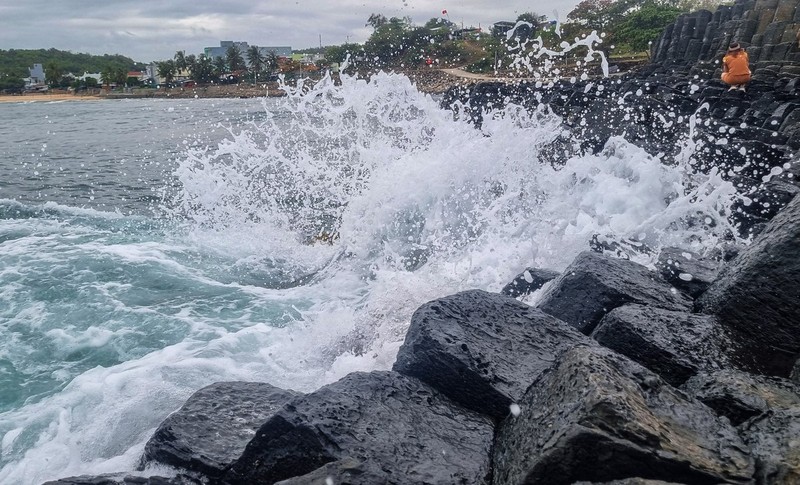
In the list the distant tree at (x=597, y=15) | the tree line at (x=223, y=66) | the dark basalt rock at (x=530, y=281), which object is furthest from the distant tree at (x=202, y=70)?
the dark basalt rock at (x=530, y=281)

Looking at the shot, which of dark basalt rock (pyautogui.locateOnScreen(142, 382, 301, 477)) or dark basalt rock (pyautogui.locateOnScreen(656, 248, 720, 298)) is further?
dark basalt rock (pyautogui.locateOnScreen(656, 248, 720, 298))

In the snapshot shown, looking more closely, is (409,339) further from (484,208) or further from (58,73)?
(58,73)

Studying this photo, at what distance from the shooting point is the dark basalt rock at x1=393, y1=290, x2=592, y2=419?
2.67m

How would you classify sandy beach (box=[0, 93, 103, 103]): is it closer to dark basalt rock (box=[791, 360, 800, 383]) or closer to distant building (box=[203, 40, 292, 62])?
distant building (box=[203, 40, 292, 62])

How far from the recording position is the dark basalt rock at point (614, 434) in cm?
184

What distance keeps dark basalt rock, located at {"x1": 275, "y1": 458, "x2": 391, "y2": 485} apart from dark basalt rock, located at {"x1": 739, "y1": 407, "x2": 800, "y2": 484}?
4.17 feet

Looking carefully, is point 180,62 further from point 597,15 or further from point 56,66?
point 597,15

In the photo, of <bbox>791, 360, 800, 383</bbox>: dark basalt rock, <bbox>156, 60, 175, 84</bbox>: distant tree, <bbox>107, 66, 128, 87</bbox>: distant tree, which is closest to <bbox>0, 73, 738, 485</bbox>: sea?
<bbox>791, 360, 800, 383</bbox>: dark basalt rock

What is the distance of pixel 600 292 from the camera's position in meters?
3.48

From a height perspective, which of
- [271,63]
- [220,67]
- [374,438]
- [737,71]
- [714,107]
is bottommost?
[374,438]

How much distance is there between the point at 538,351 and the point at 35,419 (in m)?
3.58

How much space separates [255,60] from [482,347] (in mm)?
74603

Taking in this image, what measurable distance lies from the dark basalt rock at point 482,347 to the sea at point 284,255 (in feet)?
3.77

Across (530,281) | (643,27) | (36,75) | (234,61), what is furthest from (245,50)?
(530,281)
